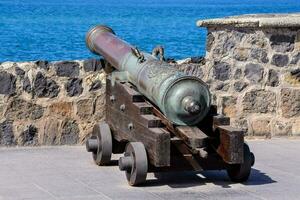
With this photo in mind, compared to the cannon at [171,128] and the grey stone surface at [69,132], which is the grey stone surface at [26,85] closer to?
the grey stone surface at [69,132]

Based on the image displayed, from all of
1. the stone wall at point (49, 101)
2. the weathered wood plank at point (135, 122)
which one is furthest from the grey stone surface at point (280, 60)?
the weathered wood plank at point (135, 122)

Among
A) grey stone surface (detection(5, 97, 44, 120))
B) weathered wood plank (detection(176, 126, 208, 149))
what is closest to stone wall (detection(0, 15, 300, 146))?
grey stone surface (detection(5, 97, 44, 120))

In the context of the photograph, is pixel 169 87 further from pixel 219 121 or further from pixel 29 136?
pixel 29 136

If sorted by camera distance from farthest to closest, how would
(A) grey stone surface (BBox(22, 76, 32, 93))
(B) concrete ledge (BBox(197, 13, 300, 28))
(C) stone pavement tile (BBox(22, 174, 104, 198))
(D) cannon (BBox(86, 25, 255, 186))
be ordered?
(B) concrete ledge (BBox(197, 13, 300, 28)) → (A) grey stone surface (BBox(22, 76, 32, 93)) → (D) cannon (BBox(86, 25, 255, 186)) → (C) stone pavement tile (BBox(22, 174, 104, 198))

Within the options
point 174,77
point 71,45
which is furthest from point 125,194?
point 71,45

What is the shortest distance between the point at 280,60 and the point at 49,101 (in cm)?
249

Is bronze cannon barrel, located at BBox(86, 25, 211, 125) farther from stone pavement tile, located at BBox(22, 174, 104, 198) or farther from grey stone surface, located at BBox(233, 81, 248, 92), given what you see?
grey stone surface, located at BBox(233, 81, 248, 92)

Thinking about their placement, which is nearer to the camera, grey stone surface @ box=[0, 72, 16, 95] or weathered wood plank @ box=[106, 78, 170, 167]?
weathered wood plank @ box=[106, 78, 170, 167]

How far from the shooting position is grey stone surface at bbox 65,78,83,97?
8.80 m

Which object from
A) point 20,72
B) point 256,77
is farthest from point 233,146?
point 256,77

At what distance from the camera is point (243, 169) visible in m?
7.01

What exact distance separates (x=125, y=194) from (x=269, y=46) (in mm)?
3356

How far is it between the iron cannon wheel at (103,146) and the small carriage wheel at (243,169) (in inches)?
44.1

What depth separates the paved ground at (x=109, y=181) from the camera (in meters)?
6.63
